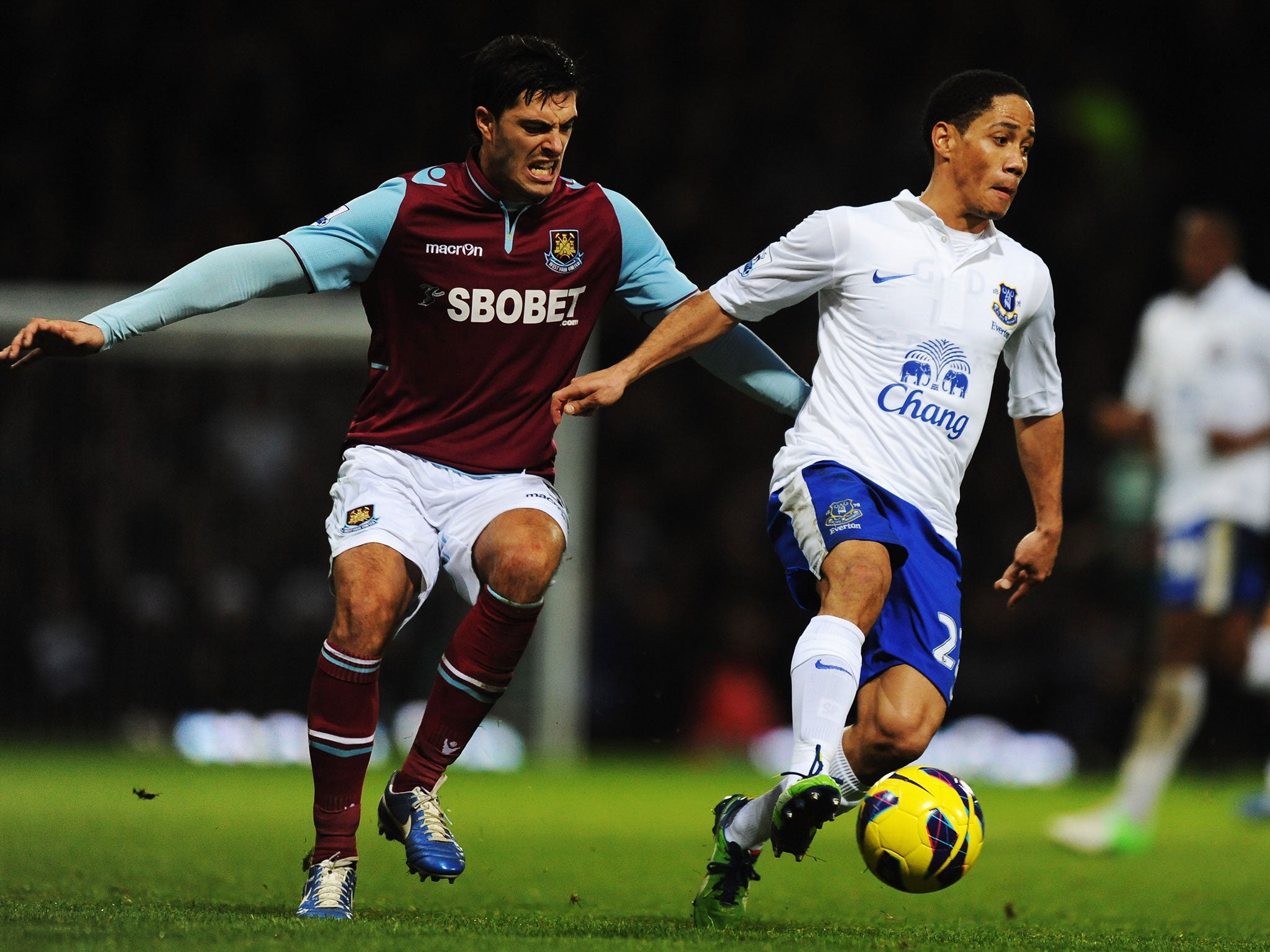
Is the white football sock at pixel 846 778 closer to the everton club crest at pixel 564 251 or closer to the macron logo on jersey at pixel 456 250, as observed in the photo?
the everton club crest at pixel 564 251

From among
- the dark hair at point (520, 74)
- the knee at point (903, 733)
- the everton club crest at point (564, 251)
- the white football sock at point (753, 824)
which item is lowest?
the white football sock at point (753, 824)

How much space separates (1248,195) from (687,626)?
6568mm

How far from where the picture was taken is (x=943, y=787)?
4.39m

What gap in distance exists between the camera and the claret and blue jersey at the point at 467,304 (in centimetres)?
476

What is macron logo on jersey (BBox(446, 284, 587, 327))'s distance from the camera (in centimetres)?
479

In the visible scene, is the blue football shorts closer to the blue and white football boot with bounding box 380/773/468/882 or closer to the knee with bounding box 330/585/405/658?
the blue and white football boot with bounding box 380/773/468/882

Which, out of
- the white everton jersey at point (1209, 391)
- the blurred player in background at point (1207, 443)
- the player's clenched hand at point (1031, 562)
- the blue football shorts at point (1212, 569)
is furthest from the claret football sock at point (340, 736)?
the white everton jersey at point (1209, 391)

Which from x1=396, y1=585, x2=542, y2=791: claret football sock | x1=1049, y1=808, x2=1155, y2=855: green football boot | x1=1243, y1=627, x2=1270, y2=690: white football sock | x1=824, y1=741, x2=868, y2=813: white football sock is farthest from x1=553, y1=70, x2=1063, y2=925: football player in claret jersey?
x1=1243, y1=627, x2=1270, y2=690: white football sock

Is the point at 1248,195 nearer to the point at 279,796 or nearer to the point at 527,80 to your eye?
the point at 279,796

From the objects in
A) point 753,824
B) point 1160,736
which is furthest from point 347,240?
point 1160,736

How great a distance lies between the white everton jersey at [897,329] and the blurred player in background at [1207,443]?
312 centimetres

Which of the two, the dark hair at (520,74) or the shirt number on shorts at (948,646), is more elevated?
the dark hair at (520,74)

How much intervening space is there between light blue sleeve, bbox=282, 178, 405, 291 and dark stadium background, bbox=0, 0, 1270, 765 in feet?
24.3

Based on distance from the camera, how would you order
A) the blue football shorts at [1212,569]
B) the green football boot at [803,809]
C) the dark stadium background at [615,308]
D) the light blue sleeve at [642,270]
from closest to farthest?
the green football boot at [803,809], the light blue sleeve at [642,270], the blue football shorts at [1212,569], the dark stadium background at [615,308]
